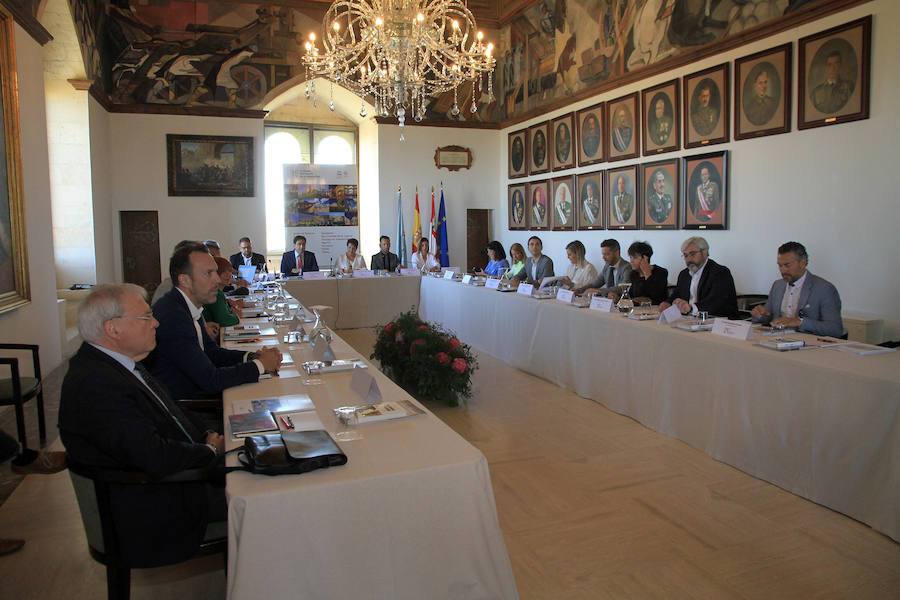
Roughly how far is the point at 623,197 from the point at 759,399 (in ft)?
19.2

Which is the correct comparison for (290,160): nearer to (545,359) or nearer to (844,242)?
(545,359)

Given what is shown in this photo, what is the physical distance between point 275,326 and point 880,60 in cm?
588

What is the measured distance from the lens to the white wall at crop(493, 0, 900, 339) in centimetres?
564

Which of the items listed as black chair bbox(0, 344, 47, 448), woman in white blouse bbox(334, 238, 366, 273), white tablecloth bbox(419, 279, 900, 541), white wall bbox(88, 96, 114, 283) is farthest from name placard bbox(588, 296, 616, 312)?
white wall bbox(88, 96, 114, 283)

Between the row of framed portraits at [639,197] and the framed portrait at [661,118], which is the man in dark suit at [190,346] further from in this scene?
the framed portrait at [661,118]

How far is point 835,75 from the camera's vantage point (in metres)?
6.00

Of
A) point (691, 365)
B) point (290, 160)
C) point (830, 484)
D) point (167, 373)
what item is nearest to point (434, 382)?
point (691, 365)

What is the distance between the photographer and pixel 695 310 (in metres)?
5.08

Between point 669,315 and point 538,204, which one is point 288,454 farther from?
point 538,204

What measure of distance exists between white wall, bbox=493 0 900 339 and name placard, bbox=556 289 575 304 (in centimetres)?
253

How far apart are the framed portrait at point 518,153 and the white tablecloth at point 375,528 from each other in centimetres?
1034

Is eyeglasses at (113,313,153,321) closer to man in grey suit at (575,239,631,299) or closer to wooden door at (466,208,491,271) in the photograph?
man in grey suit at (575,239,631,299)

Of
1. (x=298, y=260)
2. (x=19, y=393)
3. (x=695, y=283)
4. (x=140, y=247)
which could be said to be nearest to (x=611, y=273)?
(x=695, y=283)

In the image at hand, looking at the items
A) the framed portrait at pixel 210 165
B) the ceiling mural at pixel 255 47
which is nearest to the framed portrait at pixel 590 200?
the ceiling mural at pixel 255 47
